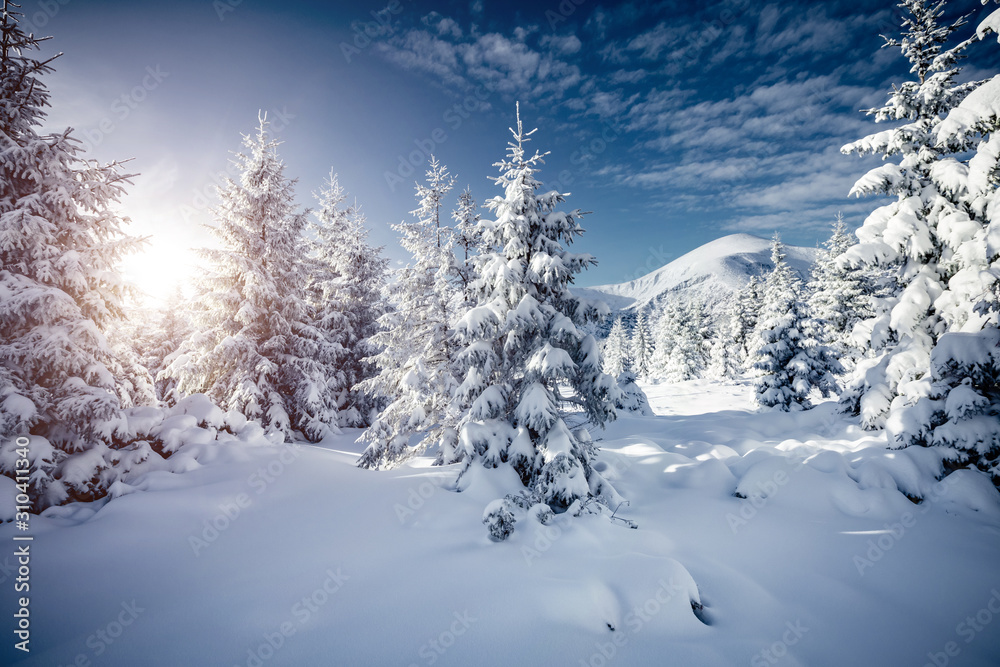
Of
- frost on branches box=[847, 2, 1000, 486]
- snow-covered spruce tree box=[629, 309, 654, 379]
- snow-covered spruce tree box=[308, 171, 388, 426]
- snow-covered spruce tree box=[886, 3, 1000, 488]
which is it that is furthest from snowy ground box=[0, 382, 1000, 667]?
snow-covered spruce tree box=[629, 309, 654, 379]

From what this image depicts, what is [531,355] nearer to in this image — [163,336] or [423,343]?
[423,343]

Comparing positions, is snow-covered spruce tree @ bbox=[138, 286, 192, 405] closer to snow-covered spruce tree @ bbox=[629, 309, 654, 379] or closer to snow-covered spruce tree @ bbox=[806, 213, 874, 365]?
snow-covered spruce tree @ bbox=[806, 213, 874, 365]

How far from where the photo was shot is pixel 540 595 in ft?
17.3

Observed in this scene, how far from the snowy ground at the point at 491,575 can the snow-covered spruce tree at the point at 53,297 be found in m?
1.46

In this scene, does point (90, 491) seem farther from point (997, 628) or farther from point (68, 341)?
point (997, 628)

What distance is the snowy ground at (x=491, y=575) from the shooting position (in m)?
4.42

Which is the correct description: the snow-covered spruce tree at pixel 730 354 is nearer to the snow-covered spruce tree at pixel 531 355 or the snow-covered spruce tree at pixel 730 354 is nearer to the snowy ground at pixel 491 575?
the snowy ground at pixel 491 575

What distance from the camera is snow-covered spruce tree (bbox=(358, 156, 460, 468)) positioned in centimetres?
1120

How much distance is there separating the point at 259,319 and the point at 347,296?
443cm

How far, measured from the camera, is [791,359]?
20766mm

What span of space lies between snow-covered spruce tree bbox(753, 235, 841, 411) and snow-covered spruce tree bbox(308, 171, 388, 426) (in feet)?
74.1

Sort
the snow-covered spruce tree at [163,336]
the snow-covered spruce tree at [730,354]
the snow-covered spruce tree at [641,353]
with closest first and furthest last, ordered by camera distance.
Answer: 1. the snow-covered spruce tree at [163,336]
2. the snow-covered spruce tree at [730,354]
3. the snow-covered spruce tree at [641,353]

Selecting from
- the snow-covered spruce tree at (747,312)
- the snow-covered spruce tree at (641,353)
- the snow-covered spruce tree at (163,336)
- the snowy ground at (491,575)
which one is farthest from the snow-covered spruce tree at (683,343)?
the snow-covered spruce tree at (163,336)

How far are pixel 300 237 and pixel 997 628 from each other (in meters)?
21.5
